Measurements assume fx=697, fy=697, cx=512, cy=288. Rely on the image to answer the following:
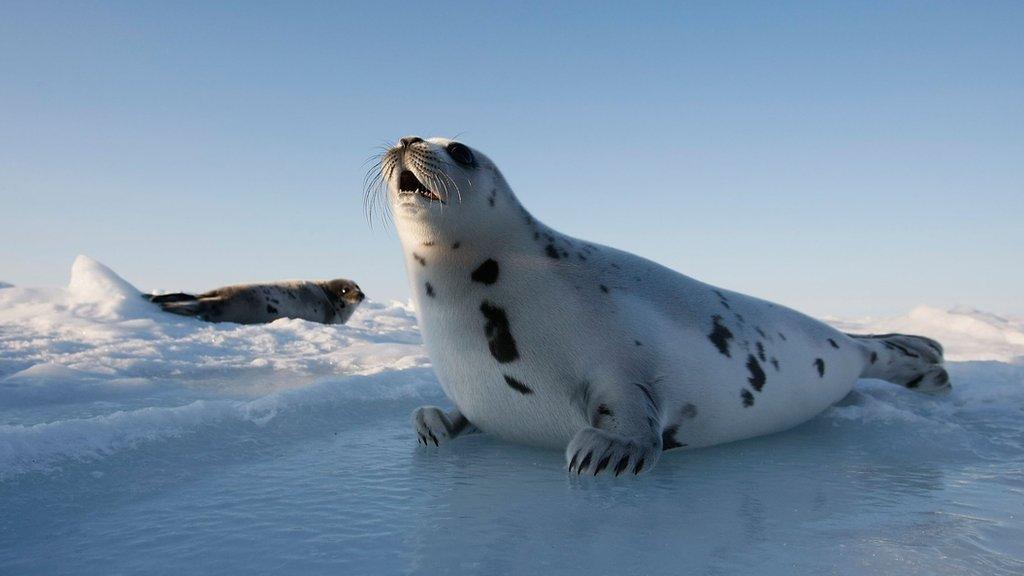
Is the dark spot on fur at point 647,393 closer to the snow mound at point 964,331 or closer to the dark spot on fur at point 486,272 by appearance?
the dark spot on fur at point 486,272

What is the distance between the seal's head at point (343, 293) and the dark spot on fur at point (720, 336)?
434 inches

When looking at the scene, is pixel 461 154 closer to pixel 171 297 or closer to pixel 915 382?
pixel 915 382

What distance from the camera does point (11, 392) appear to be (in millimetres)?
4793

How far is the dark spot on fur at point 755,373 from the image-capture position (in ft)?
A: 11.4

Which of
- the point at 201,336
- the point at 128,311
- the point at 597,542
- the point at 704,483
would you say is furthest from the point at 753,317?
the point at 128,311

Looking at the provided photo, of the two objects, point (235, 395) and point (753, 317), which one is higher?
point (753, 317)

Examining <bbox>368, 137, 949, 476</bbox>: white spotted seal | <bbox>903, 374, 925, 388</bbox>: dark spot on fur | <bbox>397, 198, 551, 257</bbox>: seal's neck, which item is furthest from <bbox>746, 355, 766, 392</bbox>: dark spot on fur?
<bbox>903, 374, 925, 388</bbox>: dark spot on fur

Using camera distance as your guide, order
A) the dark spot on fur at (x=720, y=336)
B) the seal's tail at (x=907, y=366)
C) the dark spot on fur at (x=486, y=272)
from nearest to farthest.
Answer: the dark spot on fur at (x=486, y=272) < the dark spot on fur at (x=720, y=336) < the seal's tail at (x=907, y=366)

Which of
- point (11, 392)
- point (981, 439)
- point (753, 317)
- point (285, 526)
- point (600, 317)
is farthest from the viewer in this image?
point (11, 392)

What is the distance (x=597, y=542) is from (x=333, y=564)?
2.17 feet

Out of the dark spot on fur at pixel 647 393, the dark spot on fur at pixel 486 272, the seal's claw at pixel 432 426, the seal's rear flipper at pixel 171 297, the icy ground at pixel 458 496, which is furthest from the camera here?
the seal's rear flipper at pixel 171 297

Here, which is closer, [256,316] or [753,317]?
[753,317]

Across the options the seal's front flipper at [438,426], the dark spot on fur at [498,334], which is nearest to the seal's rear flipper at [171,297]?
the seal's front flipper at [438,426]

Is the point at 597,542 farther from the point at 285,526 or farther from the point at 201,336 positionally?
the point at 201,336
